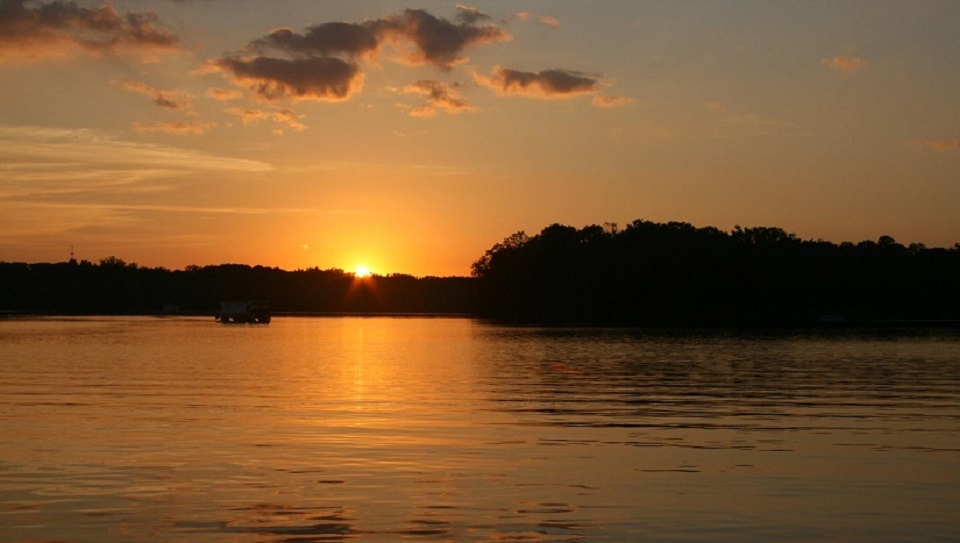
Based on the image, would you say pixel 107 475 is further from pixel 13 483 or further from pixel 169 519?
pixel 169 519

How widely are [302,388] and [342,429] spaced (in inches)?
751

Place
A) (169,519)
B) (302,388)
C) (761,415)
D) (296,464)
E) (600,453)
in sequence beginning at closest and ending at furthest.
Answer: (169,519) < (296,464) < (600,453) < (761,415) < (302,388)

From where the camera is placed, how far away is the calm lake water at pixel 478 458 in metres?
20.2

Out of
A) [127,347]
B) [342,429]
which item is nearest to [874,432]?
[342,429]

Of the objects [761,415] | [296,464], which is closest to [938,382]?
[761,415]

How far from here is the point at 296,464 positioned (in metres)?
27.0

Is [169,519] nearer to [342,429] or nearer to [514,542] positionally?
[514,542]

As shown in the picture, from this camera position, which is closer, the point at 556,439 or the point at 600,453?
the point at 600,453

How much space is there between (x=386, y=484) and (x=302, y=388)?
2977 centimetres

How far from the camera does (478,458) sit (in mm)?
28156

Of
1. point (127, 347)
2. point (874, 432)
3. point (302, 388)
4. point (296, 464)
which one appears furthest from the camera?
point (127, 347)

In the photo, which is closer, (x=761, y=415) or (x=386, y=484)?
(x=386, y=484)

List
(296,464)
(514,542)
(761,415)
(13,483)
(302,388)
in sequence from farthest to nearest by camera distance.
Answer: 1. (302,388)
2. (761,415)
3. (296,464)
4. (13,483)
5. (514,542)

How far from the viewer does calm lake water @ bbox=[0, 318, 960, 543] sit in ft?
66.2
